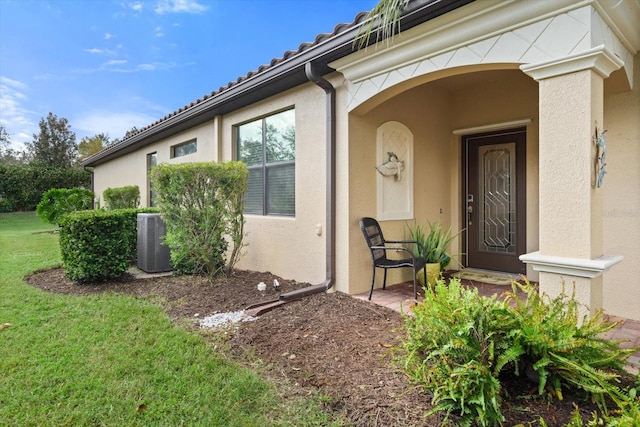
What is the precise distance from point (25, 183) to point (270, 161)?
75.9ft

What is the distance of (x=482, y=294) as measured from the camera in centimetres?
462

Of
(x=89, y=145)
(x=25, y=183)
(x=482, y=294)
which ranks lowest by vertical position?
(x=482, y=294)

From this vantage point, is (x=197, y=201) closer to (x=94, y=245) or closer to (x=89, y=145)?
(x=94, y=245)

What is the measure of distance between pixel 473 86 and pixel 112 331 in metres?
6.24

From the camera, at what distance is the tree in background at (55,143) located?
30.5 metres

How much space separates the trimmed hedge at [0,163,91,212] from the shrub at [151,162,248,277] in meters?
22.1

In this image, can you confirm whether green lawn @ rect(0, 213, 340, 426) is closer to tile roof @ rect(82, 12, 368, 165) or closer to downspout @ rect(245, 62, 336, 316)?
downspout @ rect(245, 62, 336, 316)

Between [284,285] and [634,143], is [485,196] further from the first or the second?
[284,285]

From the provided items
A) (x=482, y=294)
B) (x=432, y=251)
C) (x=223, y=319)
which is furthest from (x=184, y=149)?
(x=482, y=294)

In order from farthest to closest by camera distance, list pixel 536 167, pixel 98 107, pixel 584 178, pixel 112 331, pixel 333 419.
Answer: pixel 98 107 → pixel 536 167 → pixel 112 331 → pixel 584 178 → pixel 333 419

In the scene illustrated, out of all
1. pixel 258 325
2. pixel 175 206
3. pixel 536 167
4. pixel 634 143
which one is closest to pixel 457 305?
pixel 258 325

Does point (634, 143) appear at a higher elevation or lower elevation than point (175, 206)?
higher

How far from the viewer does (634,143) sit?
12.3 feet

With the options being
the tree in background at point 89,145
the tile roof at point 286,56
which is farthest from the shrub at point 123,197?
the tree in background at point 89,145
